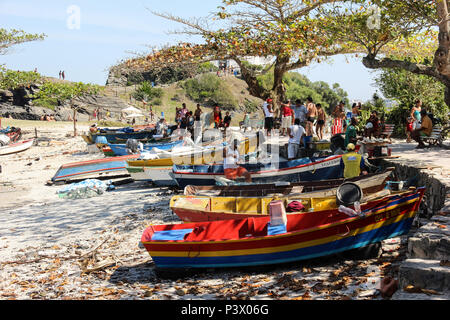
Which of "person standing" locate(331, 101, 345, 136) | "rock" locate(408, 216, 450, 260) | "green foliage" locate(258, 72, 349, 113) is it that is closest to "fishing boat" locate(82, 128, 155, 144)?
"person standing" locate(331, 101, 345, 136)

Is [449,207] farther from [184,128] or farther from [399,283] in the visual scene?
[184,128]

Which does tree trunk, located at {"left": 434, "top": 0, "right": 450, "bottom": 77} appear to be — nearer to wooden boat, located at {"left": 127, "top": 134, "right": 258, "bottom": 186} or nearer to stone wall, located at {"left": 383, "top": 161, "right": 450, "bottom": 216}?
stone wall, located at {"left": 383, "top": 161, "right": 450, "bottom": 216}

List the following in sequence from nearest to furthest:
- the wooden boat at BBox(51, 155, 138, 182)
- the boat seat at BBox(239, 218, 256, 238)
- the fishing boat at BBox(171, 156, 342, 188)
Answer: the boat seat at BBox(239, 218, 256, 238)
the fishing boat at BBox(171, 156, 342, 188)
the wooden boat at BBox(51, 155, 138, 182)

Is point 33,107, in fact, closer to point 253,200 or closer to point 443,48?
point 253,200

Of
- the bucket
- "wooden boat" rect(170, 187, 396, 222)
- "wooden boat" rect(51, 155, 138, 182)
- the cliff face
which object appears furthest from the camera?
the cliff face

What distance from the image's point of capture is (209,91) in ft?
223

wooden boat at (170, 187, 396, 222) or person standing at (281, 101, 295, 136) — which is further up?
person standing at (281, 101, 295, 136)

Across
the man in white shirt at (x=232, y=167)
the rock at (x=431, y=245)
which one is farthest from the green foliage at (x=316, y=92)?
the rock at (x=431, y=245)

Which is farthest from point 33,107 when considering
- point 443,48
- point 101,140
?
point 443,48

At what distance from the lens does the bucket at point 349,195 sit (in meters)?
8.62

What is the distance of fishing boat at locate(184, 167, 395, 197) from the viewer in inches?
424

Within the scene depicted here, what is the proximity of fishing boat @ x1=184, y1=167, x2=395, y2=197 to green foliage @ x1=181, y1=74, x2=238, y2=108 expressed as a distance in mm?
54943

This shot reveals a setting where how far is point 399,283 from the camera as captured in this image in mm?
6004

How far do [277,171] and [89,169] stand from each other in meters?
10.2
